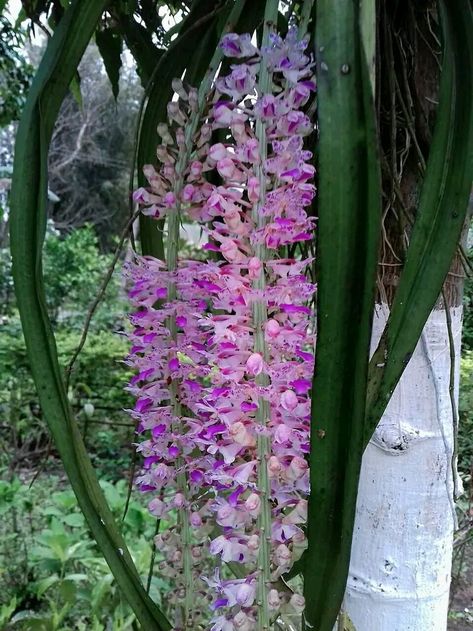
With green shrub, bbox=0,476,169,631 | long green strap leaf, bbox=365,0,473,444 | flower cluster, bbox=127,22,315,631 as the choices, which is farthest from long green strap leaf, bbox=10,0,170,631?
green shrub, bbox=0,476,169,631

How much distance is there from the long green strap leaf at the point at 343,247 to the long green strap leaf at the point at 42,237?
0.18 m

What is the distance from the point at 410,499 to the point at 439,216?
337mm

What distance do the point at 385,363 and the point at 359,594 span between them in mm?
369

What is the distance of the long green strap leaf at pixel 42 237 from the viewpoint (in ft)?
1.25

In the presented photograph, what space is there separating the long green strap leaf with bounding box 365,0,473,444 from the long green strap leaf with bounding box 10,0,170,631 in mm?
192

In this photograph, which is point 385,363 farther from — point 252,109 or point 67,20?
point 67,20

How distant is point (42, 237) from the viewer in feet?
1.25

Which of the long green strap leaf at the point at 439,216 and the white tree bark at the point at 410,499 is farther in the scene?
the white tree bark at the point at 410,499

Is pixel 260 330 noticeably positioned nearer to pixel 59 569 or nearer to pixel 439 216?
pixel 439 216

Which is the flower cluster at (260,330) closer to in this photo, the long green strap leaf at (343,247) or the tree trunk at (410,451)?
the long green strap leaf at (343,247)

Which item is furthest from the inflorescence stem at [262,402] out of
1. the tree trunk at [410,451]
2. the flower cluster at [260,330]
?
the tree trunk at [410,451]

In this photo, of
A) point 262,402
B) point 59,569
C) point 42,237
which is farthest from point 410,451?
point 59,569

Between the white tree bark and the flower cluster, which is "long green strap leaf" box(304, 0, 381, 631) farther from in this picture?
the white tree bark

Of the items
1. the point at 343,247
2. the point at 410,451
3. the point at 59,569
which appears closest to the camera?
the point at 343,247
